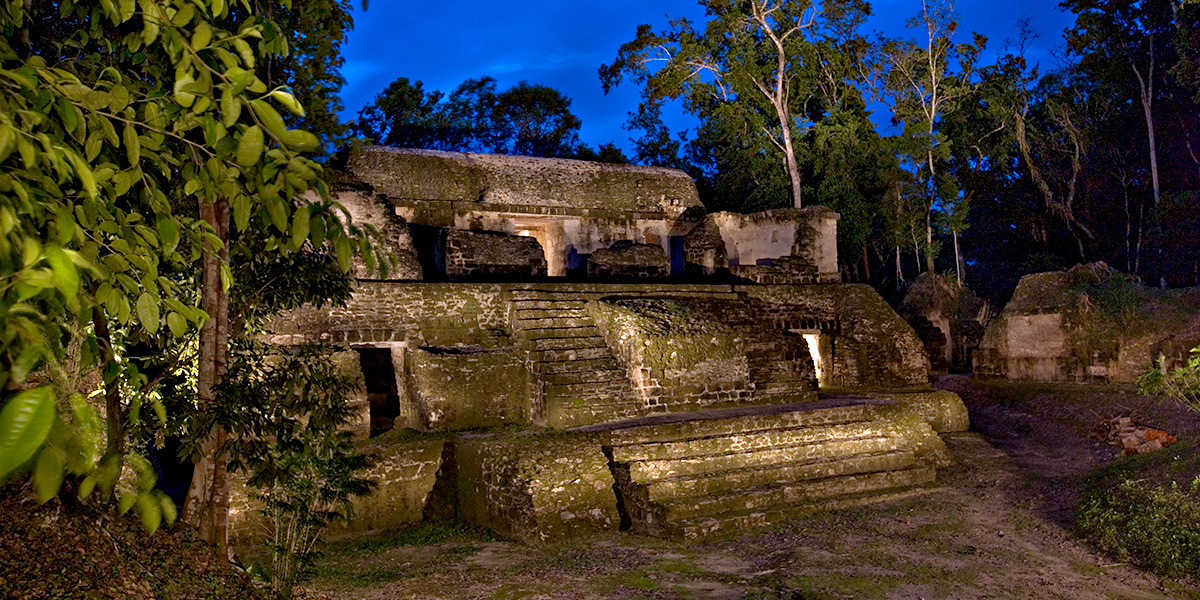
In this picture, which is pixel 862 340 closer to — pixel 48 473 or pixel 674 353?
pixel 674 353

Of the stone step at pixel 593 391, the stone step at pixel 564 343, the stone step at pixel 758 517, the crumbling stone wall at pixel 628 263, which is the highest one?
the crumbling stone wall at pixel 628 263

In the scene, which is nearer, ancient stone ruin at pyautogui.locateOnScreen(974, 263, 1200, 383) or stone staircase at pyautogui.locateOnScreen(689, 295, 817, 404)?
stone staircase at pyautogui.locateOnScreen(689, 295, 817, 404)

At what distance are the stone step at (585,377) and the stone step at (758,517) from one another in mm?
2061

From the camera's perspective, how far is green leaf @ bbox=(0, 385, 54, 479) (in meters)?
1.26

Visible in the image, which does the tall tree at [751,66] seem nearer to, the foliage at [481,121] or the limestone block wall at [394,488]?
the foliage at [481,121]

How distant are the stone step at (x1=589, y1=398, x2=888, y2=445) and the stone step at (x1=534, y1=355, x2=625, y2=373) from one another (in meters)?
0.74

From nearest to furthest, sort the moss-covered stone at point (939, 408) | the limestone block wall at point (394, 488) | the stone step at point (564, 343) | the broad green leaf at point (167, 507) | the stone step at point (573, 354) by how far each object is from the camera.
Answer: the broad green leaf at point (167, 507) → the limestone block wall at point (394, 488) → the stone step at point (573, 354) → the stone step at point (564, 343) → the moss-covered stone at point (939, 408)

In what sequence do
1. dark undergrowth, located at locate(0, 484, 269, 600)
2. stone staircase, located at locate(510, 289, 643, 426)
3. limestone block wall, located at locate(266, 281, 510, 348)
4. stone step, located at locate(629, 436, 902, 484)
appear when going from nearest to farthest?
dark undergrowth, located at locate(0, 484, 269, 600) → stone step, located at locate(629, 436, 902, 484) → limestone block wall, located at locate(266, 281, 510, 348) → stone staircase, located at locate(510, 289, 643, 426)

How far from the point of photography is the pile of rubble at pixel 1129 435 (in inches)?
341

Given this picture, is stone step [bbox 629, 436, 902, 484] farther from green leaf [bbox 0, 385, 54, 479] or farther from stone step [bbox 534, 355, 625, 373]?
green leaf [bbox 0, 385, 54, 479]

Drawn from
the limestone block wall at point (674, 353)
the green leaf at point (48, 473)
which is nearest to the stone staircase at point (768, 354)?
the limestone block wall at point (674, 353)

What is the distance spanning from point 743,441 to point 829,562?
2.03m

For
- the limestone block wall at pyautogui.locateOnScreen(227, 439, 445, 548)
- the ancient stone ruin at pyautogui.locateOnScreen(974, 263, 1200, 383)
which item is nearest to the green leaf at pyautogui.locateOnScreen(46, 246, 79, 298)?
the limestone block wall at pyautogui.locateOnScreen(227, 439, 445, 548)

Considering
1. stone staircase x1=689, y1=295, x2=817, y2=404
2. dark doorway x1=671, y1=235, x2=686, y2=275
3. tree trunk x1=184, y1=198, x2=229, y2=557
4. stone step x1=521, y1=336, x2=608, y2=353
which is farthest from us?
dark doorway x1=671, y1=235, x2=686, y2=275
